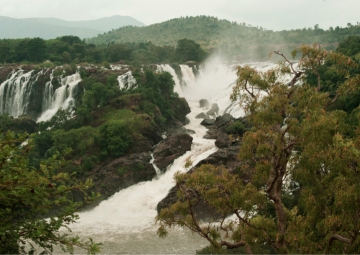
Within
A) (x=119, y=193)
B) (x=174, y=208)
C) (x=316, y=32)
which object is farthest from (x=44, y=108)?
(x=316, y=32)

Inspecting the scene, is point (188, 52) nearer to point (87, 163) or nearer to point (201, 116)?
point (201, 116)

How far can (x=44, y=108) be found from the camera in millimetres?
36094

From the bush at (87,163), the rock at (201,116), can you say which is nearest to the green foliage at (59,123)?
the bush at (87,163)

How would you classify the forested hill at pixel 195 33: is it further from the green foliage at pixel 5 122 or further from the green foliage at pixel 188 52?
the green foliage at pixel 5 122

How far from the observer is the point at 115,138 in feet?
83.6

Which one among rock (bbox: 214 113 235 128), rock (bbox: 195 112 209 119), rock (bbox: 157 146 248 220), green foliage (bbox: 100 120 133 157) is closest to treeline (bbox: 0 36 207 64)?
rock (bbox: 195 112 209 119)

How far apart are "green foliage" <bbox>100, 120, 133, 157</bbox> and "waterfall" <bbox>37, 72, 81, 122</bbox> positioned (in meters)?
10.3

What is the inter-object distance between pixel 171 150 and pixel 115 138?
517cm

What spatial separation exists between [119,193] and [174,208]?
1611 cm

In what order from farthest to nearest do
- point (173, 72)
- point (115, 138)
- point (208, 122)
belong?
1. point (173, 72)
2. point (208, 122)
3. point (115, 138)

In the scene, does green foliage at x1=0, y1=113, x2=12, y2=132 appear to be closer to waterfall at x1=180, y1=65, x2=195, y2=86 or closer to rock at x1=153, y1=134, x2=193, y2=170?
rock at x1=153, y1=134, x2=193, y2=170

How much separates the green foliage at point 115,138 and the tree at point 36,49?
99.8 ft

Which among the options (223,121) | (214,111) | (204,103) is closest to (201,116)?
(214,111)

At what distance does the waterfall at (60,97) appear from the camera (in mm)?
34688
